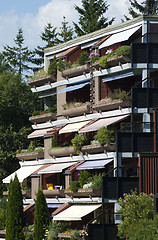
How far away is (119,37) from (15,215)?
17.5 metres

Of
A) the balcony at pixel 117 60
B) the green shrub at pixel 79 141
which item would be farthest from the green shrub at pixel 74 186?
the balcony at pixel 117 60

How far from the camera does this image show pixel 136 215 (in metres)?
50.3

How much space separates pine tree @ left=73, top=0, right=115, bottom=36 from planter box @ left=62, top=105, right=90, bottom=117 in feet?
75.6

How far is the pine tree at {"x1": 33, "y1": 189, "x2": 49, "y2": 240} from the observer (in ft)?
202

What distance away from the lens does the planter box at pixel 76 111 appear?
65.0 m

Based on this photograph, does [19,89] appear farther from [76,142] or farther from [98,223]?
[98,223]

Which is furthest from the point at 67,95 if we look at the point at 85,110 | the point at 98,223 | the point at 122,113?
the point at 98,223

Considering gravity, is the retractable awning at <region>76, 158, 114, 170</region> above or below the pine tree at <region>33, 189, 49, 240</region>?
above

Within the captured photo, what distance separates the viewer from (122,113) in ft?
199

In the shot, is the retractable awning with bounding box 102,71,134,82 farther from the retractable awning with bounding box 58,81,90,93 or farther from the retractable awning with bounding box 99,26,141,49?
the retractable awning with bounding box 99,26,141,49

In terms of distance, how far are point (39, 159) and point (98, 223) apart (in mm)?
16082

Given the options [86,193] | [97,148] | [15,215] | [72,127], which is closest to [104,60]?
[72,127]

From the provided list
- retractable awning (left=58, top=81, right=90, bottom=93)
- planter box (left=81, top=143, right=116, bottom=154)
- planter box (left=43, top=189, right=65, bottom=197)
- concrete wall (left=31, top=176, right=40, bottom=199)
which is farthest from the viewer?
concrete wall (left=31, top=176, right=40, bottom=199)

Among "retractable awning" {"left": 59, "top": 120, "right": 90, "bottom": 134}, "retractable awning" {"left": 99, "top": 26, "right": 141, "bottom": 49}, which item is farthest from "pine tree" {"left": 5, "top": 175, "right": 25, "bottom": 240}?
"retractable awning" {"left": 99, "top": 26, "right": 141, "bottom": 49}
